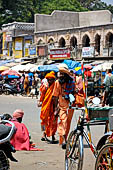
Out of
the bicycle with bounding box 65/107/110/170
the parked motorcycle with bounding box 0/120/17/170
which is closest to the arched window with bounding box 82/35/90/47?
the bicycle with bounding box 65/107/110/170

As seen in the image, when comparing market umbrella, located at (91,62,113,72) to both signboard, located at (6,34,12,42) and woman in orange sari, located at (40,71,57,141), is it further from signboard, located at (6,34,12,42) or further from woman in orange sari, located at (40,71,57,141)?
signboard, located at (6,34,12,42)

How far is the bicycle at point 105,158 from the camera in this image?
A: 5.27 metres

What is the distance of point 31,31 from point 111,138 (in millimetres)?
48241

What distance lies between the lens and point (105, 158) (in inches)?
215

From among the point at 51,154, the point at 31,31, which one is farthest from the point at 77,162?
the point at 31,31

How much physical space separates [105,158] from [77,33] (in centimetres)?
3574

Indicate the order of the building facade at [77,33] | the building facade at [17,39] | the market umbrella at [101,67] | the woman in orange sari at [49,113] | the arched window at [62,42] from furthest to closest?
the building facade at [17,39] → the arched window at [62,42] → the building facade at [77,33] → the market umbrella at [101,67] → the woman in orange sari at [49,113]

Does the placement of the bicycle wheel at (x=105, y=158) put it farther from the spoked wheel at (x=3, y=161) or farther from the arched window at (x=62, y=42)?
the arched window at (x=62, y=42)

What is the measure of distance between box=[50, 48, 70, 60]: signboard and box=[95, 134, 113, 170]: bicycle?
31793 mm

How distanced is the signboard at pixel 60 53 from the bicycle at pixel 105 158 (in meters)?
31.8

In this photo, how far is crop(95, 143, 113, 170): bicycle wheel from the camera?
17.3 feet

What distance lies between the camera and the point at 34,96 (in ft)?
102

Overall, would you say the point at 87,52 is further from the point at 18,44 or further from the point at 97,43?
the point at 18,44

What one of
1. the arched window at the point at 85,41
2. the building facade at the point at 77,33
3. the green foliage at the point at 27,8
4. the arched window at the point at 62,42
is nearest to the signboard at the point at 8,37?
the building facade at the point at 77,33
